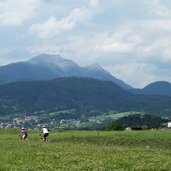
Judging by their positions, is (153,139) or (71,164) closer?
(71,164)

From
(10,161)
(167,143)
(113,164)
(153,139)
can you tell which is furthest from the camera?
(153,139)

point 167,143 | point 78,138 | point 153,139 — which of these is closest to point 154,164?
point 167,143

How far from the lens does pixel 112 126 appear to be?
448 feet

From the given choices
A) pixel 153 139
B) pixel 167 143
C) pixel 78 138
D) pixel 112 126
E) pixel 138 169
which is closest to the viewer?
pixel 138 169

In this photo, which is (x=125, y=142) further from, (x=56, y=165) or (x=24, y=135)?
(x=56, y=165)

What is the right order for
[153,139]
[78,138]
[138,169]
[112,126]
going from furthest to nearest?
1. [112,126]
2. [78,138]
3. [153,139]
4. [138,169]

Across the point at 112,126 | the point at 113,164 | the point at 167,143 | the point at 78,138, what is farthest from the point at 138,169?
the point at 112,126

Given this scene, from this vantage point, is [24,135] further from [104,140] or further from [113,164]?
[113,164]

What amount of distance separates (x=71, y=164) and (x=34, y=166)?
2880 mm

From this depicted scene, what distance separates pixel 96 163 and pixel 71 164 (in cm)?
172

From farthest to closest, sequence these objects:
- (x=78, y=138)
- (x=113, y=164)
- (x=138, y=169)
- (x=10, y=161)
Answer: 1. (x=78, y=138)
2. (x=10, y=161)
3. (x=113, y=164)
4. (x=138, y=169)

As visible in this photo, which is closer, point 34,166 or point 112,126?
point 34,166

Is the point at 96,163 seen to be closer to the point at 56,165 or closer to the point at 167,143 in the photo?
the point at 56,165

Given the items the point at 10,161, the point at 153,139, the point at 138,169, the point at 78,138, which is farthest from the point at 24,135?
the point at 138,169
